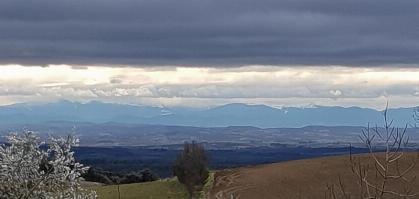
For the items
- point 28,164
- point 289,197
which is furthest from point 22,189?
point 289,197

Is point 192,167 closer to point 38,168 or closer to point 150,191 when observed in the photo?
point 150,191

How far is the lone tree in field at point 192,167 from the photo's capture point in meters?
54.7

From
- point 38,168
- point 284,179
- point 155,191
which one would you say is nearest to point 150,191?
point 155,191

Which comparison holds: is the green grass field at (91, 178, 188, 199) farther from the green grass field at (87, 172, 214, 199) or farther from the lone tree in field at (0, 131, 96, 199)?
the lone tree in field at (0, 131, 96, 199)

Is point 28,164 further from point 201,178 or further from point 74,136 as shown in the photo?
→ point 201,178

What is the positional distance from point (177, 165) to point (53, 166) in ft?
123

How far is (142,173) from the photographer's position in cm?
7625

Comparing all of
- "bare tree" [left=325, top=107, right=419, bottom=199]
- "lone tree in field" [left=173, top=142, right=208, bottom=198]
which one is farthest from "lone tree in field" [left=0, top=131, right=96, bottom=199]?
"lone tree in field" [left=173, top=142, right=208, bottom=198]

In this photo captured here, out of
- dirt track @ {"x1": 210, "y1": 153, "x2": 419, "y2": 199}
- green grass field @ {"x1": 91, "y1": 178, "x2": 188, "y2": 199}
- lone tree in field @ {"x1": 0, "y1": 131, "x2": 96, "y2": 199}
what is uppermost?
lone tree in field @ {"x1": 0, "y1": 131, "x2": 96, "y2": 199}

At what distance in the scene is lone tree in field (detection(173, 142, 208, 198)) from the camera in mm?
54719

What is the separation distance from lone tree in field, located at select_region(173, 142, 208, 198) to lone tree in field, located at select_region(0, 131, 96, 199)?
3471 centimetres

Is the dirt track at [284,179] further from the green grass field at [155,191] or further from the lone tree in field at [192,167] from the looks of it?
the lone tree in field at [192,167]

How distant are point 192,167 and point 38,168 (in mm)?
36840

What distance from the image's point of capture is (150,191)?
192 ft
